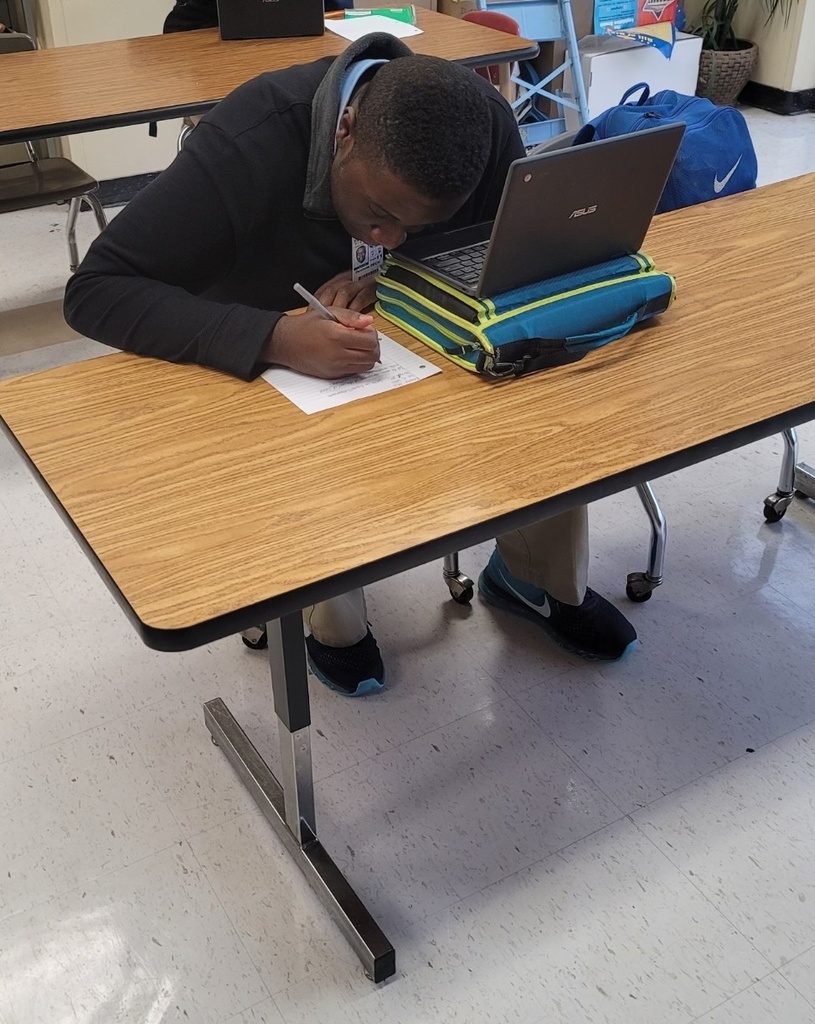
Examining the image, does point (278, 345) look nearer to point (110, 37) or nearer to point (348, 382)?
point (348, 382)

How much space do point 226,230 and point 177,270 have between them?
0.09 meters

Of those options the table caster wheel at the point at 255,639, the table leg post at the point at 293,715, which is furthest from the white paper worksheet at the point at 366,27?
the table leg post at the point at 293,715

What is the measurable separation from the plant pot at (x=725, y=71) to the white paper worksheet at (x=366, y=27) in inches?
83.3

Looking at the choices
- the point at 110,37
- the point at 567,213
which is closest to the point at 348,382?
the point at 567,213

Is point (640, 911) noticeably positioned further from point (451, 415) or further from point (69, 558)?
point (69, 558)

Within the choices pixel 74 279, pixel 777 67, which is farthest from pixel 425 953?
pixel 777 67

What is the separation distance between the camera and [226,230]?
4.63 ft

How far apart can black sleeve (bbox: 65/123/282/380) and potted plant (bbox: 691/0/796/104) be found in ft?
12.6

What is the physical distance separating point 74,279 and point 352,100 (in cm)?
42

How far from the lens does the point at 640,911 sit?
1.42 metres

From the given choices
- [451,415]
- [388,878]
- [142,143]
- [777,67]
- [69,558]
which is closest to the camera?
[451,415]

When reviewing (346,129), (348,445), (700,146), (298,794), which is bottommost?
(298,794)

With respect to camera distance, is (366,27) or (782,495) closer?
(782,495)

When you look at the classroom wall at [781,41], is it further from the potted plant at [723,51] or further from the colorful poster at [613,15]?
the colorful poster at [613,15]
